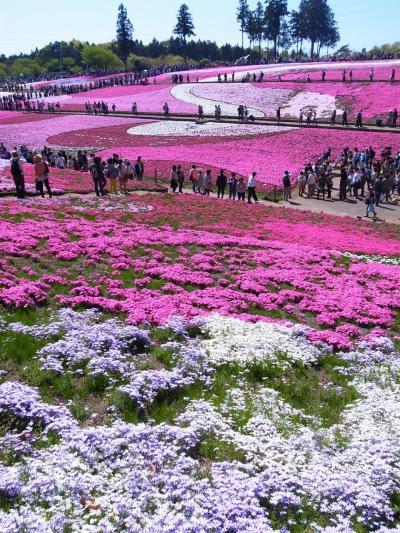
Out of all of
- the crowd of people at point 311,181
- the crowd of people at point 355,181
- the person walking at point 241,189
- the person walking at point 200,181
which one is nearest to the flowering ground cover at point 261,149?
the crowd of people at point 311,181

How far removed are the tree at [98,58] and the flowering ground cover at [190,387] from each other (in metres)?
145

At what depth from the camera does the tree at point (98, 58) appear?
484ft

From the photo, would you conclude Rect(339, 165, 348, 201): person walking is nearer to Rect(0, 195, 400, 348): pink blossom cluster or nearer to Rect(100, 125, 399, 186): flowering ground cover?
Rect(100, 125, 399, 186): flowering ground cover

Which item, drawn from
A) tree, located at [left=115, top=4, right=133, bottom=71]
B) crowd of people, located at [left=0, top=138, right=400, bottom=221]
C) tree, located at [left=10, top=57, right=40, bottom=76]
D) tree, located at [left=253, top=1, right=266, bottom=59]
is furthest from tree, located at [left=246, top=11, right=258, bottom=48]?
crowd of people, located at [left=0, top=138, right=400, bottom=221]

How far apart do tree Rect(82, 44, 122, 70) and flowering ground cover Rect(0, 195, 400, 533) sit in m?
145

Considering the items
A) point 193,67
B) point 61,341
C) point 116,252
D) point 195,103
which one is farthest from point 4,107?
point 61,341

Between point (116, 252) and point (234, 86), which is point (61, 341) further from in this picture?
point (234, 86)

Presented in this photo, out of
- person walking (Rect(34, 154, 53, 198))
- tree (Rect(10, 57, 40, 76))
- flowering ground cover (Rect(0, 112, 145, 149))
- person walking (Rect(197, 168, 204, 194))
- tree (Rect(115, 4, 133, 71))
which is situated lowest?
person walking (Rect(197, 168, 204, 194))

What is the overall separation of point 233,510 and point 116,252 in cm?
1020

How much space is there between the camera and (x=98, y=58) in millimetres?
147500

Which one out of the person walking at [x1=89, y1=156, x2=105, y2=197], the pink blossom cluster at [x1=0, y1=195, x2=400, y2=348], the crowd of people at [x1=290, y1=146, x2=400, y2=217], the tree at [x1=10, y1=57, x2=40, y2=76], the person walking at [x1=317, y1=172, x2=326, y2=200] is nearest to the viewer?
the pink blossom cluster at [x1=0, y1=195, x2=400, y2=348]

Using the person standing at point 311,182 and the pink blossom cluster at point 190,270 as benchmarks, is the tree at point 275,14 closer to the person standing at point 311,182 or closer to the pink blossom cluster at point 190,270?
the person standing at point 311,182

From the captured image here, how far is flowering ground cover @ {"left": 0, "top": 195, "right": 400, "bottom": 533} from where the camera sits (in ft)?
19.0

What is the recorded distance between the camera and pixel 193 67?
337 feet
